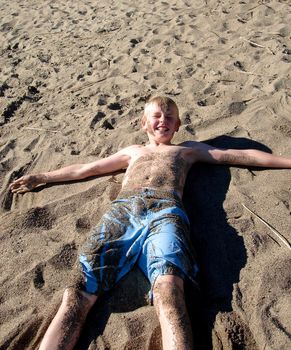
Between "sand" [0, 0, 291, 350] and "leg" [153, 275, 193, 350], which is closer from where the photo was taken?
"leg" [153, 275, 193, 350]

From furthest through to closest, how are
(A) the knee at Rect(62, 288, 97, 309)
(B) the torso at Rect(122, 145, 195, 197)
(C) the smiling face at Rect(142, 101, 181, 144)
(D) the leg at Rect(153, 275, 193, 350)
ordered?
1. (C) the smiling face at Rect(142, 101, 181, 144)
2. (B) the torso at Rect(122, 145, 195, 197)
3. (A) the knee at Rect(62, 288, 97, 309)
4. (D) the leg at Rect(153, 275, 193, 350)

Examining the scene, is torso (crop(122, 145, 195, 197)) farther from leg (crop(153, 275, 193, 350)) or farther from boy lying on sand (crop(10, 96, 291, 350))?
leg (crop(153, 275, 193, 350))

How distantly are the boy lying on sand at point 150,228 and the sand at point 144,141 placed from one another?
126 mm

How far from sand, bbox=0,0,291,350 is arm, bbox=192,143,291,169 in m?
0.08

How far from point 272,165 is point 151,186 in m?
1.18

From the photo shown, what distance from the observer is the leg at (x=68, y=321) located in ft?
8.66

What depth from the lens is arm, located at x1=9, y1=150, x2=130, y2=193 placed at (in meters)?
4.23

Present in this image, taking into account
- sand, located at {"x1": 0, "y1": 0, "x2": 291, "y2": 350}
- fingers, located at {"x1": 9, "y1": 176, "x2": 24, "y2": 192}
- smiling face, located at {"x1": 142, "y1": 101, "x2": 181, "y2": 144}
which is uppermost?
smiling face, located at {"x1": 142, "y1": 101, "x2": 181, "y2": 144}

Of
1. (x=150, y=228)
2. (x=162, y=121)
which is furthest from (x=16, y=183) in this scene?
(x=150, y=228)

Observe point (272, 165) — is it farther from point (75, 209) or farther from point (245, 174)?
point (75, 209)

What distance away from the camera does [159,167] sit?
12.4 ft

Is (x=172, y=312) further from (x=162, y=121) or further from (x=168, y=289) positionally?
(x=162, y=121)

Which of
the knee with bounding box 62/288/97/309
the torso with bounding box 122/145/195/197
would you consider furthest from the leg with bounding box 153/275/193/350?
the torso with bounding box 122/145/195/197

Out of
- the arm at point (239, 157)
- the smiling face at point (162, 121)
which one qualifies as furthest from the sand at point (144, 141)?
the smiling face at point (162, 121)
